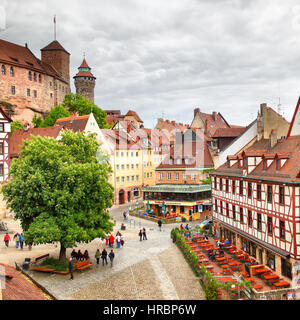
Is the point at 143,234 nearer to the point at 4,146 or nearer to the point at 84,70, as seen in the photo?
the point at 4,146

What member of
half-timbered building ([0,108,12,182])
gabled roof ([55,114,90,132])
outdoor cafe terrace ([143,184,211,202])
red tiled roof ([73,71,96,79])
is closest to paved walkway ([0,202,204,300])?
outdoor cafe terrace ([143,184,211,202])

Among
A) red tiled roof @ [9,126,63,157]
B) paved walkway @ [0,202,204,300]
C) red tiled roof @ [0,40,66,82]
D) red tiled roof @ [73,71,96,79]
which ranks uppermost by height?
→ red tiled roof @ [73,71,96,79]

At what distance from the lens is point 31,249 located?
90.6 feet

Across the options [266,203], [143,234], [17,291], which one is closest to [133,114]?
[143,234]

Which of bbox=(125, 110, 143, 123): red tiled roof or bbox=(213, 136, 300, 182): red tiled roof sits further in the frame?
bbox=(125, 110, 143, 123): red tiled roof

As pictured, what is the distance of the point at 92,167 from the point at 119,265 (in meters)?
7.54

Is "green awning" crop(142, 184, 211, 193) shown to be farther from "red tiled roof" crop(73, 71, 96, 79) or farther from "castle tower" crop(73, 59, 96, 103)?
"red tiled roof" crop(73, 71, 96, 79)

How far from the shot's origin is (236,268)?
22.8 meters

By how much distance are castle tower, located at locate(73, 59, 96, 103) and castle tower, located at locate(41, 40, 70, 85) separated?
647 cm

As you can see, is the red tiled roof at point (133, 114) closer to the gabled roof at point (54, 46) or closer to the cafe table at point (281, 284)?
the gabled roof at point (54, 46)

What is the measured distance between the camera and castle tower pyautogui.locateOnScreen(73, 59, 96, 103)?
352 feet

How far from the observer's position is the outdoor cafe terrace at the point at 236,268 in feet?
63.5

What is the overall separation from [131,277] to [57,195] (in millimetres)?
7099

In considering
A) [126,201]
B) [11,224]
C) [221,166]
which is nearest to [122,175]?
[126,201]
